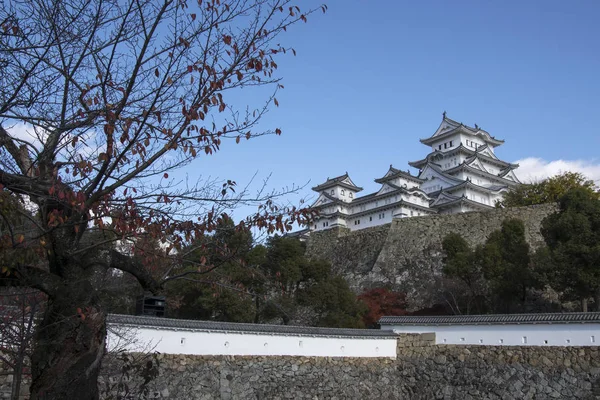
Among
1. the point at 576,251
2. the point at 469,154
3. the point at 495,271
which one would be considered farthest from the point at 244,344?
the point at 469,154

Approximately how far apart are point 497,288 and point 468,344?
5.09 meters

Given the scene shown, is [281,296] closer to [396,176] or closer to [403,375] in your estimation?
[403,375]

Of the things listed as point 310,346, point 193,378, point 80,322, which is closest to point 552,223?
point 310,346

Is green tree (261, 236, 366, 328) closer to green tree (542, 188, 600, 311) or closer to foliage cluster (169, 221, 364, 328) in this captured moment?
foliage cluster (169, 221, 364, 328)

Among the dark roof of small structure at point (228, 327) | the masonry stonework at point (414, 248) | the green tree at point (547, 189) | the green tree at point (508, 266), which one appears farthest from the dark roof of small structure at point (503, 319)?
the green tree at point (547, 189)

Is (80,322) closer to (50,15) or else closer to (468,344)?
(50,15)

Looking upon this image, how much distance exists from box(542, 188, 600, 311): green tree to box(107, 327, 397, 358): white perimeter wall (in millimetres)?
5714

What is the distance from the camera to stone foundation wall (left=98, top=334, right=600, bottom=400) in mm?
11047

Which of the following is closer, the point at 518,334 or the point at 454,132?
the point at 518,334

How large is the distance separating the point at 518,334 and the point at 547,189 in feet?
55.0

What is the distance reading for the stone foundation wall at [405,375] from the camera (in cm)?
1105

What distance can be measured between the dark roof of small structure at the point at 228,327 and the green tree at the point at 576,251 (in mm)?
5683

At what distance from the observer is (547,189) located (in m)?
27.3

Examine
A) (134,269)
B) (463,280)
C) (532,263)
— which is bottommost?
(134,269)
